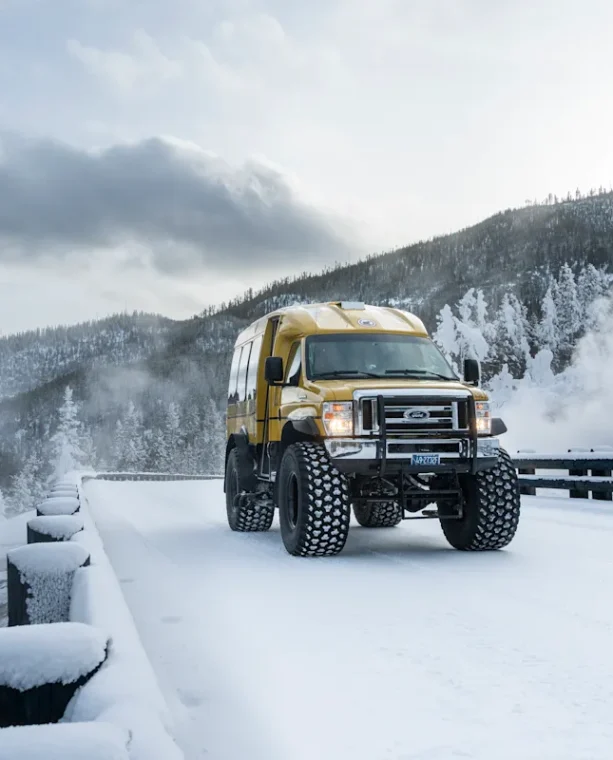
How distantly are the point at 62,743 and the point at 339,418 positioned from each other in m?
7.03

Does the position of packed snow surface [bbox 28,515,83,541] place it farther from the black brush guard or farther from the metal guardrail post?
the metal guardrail post

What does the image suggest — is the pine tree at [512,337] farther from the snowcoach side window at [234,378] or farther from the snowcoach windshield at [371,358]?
the snowcoach windshield at [371,358]

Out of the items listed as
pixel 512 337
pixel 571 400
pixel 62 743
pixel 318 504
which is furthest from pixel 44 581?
pixel 512 337

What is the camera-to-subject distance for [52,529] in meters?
4.36

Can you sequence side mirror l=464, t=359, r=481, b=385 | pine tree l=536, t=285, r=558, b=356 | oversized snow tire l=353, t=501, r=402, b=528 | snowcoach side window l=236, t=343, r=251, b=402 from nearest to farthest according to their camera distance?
side mirror l=464, t=359, r=481, b=385 → oversized snow tire l=353, t=501, r=402, b=528 → snowcoach side window l=236, t=343, r=251, b=402 → pine tree l=536, t=285, r=558, b=356

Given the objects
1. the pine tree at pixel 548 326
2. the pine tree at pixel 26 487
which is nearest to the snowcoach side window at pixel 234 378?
the pine tree at pixel 26 487

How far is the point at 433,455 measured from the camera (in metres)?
8.23

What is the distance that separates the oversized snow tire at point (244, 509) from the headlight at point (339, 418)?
266 centimetres

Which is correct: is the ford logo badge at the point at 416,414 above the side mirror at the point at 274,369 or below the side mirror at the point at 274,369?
below

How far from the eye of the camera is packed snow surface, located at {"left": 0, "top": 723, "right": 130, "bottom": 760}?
4.13 feet

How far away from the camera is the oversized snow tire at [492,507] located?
8453mm

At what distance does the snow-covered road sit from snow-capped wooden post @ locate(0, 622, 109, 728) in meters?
1.56

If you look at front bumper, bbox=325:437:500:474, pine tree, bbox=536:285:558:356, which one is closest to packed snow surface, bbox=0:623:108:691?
front bumper, bbox=325:437:500:474

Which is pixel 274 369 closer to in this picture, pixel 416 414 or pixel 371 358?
pixel 371 358
